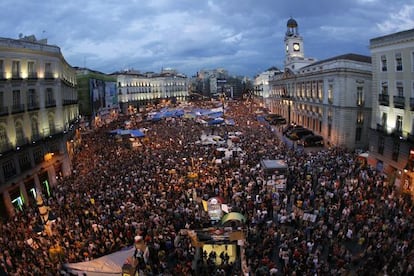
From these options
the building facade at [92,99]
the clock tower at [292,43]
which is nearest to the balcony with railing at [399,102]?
the building facade at [92,99]

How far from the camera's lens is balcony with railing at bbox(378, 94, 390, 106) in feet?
91.6

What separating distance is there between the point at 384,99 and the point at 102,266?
Answer: 81.3 feet

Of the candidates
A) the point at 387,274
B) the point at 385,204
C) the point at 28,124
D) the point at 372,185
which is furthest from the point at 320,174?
the point at 28,124

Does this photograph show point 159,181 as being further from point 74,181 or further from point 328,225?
point 328,225

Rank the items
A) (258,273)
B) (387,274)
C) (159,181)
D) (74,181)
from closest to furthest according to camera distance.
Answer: (387,274), (258,273), (159,181), (74,181)

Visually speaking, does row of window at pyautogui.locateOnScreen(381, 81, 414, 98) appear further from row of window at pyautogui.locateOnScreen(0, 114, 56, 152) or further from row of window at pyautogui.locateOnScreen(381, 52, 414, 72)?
row of window at pyautogui.locateOnScreen(0, 114, 56, 152)

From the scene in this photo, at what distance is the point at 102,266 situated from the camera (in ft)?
41.9

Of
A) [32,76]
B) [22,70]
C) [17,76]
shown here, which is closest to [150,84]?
[32,76]

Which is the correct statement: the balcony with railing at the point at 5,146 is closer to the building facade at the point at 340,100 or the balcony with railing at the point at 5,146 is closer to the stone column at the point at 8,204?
the stone column at the point at 8,204

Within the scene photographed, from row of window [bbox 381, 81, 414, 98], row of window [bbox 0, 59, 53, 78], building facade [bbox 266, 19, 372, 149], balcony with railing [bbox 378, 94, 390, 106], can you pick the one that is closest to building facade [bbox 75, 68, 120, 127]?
row of window [bbox 0, 59, 53, 78]

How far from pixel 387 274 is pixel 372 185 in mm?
11375

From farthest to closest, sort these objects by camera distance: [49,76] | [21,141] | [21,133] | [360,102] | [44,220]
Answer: [360,102], [49,76], [21,133], [21,141], [44,220]

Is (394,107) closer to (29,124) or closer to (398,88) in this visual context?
(398,88)

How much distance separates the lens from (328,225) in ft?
56.1
